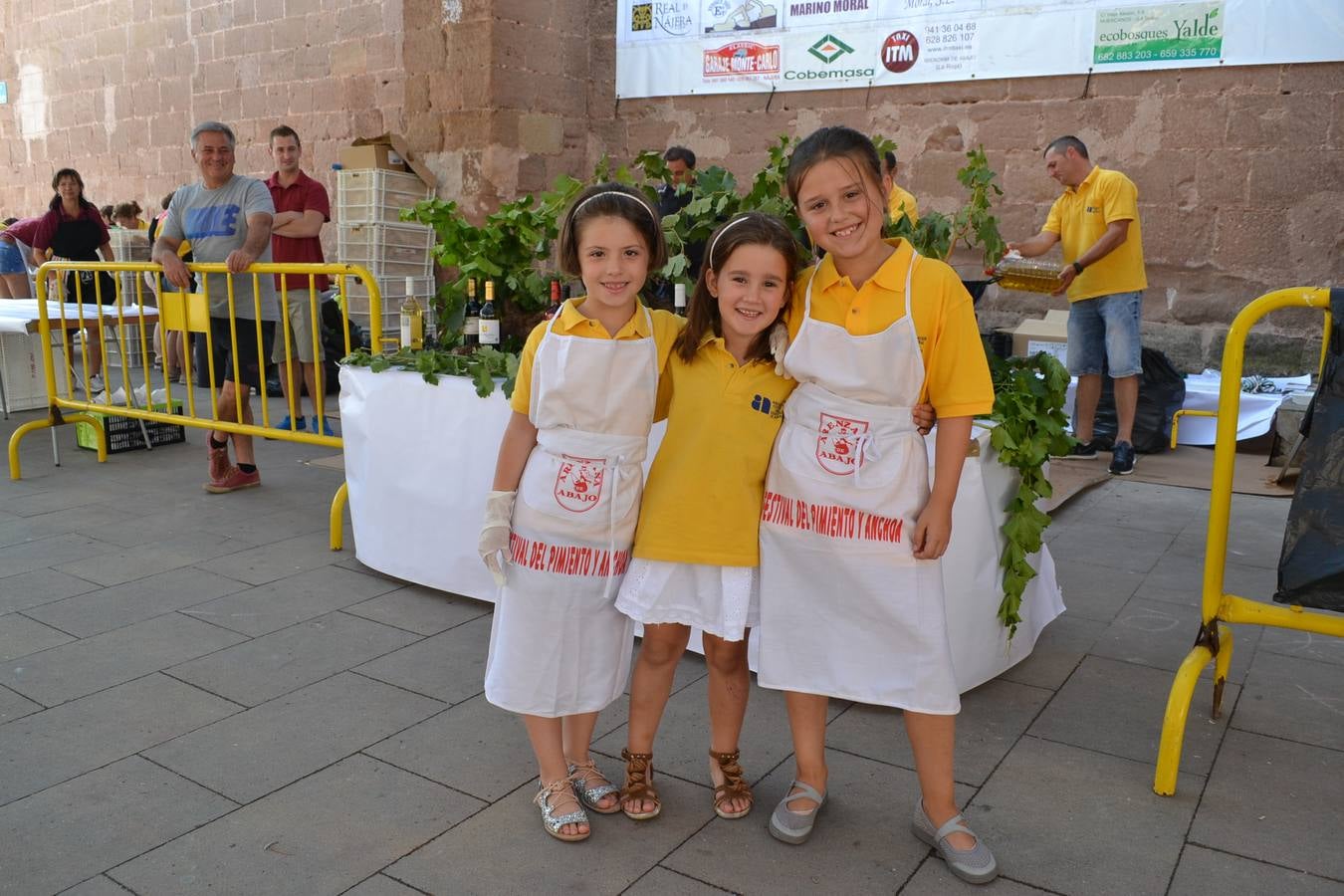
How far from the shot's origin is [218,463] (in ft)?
17.7

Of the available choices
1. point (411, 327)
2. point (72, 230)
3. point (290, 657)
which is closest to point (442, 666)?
point (290, 657)

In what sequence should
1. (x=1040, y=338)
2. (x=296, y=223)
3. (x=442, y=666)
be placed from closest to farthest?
(x=442, y=666) < (x=296, y=223) < (x=1040, y=338)

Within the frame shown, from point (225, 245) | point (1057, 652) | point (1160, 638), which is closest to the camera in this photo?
point (1057, 652)

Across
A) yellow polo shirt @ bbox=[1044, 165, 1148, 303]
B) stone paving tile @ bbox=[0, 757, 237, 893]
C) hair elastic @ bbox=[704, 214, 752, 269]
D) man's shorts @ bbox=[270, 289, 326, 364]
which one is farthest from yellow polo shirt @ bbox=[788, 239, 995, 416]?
yellow polo shirt @ bbox=[1044, 165, 1148, 303]

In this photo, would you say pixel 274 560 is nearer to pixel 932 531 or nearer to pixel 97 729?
pixel 97 729

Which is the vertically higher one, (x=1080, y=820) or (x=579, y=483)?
(x=579, y=483)

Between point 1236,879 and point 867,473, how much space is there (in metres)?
1.12

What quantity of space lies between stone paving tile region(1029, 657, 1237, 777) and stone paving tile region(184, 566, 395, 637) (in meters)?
2.38

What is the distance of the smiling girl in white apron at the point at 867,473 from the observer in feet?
6.79

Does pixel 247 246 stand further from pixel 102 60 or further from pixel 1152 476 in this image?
pixel 102 60

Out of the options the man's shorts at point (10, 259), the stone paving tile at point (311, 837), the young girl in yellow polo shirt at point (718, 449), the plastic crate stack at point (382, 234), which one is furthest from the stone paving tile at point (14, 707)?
the man's shorts at point (10, 259)

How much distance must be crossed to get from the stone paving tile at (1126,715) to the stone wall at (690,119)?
4553 millimetres

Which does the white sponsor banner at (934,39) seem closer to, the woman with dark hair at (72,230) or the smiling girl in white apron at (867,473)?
the woman with dark hair at (72,230)

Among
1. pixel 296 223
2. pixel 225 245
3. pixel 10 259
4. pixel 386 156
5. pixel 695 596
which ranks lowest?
pixel 695 596
